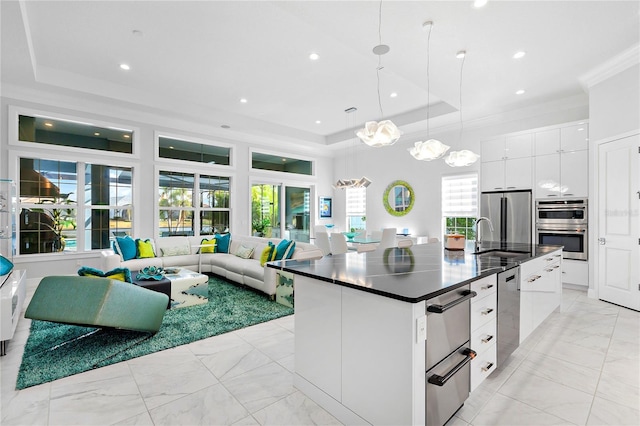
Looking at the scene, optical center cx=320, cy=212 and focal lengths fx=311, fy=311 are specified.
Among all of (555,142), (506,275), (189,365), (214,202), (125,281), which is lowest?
(189,365)

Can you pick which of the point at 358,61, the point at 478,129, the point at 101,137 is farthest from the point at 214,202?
the point at 478,129

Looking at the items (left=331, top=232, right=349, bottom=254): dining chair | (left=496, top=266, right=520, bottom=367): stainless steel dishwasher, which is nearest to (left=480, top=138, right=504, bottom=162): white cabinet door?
(left=331, top=232, right=349, bottom=254): dining chair

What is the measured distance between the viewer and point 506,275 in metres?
2.21

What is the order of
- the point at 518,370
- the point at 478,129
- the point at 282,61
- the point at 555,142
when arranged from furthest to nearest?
the point at 478,129 → the point at 555,142 → the point at 282,61 → the point at 518,370

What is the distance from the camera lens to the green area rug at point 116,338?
2465 millimetres

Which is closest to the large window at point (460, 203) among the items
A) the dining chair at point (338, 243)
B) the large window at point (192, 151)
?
the dining chair at point (338, 243)

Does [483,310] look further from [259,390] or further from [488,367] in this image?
[259,390]

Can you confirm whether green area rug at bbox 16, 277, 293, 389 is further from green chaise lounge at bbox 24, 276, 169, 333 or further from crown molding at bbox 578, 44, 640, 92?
crown molding at bbox 578, 44, 640, 92

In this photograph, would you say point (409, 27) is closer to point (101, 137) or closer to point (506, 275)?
point (506, 275)

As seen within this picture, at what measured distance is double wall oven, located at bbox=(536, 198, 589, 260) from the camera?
4719 millimetres

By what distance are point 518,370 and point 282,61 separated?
4.36 metres

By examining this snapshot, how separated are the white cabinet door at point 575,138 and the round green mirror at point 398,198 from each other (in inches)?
119

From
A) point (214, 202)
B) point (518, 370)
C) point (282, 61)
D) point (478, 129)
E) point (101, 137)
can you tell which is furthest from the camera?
point (214, 202)

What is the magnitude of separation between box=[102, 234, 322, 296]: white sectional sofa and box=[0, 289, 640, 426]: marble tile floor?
1481 millimetres
